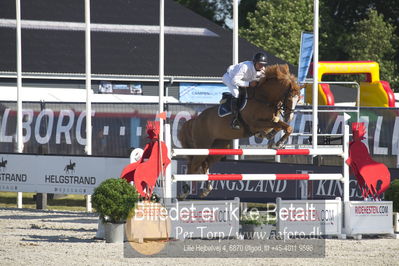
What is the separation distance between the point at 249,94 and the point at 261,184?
199cm

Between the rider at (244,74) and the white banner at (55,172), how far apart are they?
279 centimetres

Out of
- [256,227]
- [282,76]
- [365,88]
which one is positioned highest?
[365,88]

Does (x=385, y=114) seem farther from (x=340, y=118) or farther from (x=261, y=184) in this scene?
(x=261, y=184)

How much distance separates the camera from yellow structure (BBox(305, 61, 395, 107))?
74.7 ft

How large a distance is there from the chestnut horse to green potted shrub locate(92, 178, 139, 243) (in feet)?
8.03

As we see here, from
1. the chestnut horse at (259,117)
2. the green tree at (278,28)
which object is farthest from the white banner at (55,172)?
the green tree at (278,28)

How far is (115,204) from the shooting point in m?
10.8

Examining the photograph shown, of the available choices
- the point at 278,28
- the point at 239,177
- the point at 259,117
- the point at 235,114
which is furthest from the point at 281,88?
the point at 278,28

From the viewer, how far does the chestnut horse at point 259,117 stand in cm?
1255

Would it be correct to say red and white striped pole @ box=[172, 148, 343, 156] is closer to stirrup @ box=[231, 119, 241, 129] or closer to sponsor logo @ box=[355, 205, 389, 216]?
sponsor logo @ box=[355, 205, 389, 216]

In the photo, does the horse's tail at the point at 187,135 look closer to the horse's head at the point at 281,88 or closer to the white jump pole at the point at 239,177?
the horse's head at the point at 281,88

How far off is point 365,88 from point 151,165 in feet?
45.6

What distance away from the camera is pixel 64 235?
472 inches

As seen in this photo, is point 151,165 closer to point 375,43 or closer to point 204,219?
point 204,219
